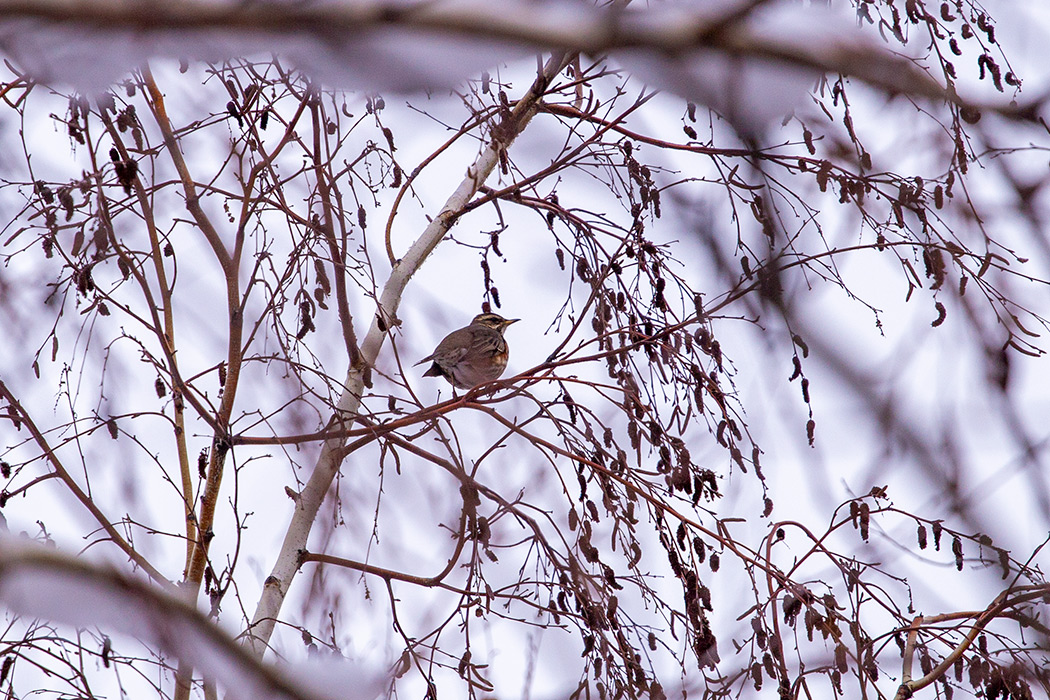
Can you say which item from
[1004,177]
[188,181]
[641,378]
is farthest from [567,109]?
[1004,177]

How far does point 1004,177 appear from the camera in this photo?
1.43 metres

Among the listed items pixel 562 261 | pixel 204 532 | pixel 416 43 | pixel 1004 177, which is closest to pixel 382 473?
pixel 204 532

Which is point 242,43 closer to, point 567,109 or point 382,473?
point 382,473

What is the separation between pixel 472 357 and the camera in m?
7.27

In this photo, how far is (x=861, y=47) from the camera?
3.12 ft

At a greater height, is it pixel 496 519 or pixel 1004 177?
pixel 496 519

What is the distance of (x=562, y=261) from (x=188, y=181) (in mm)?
1484

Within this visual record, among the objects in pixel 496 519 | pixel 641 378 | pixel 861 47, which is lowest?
pixel 861 47

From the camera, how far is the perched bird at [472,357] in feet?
23.8

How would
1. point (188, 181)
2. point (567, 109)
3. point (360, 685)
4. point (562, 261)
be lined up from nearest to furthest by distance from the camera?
point (360, 685) < point (188, 181) < point (562, 261) < point (567, 109)

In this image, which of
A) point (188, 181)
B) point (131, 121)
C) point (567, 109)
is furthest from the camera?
point (567, 109)

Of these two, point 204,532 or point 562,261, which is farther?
point 562,261

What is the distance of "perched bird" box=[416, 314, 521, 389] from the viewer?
7.27 m

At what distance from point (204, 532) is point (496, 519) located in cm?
119
